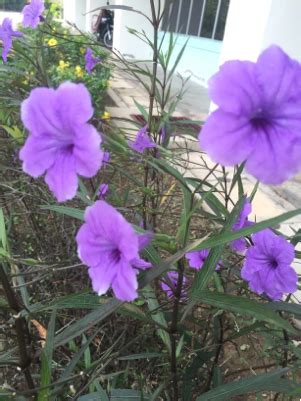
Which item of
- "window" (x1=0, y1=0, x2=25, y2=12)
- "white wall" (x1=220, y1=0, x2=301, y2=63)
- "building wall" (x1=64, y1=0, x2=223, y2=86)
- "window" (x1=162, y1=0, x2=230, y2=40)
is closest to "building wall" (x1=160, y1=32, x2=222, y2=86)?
"building wall" (x1=64, y1=0, x2=223, y2=86)

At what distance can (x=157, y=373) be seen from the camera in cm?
136

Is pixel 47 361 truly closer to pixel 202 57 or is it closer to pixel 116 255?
pixel 116 255

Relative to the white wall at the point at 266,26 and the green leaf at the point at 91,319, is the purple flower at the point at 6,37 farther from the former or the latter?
the white wall at the point at 266,26

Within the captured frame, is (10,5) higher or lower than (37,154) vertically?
lower

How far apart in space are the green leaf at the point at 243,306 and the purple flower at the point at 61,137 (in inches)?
12.0

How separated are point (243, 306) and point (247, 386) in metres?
0.28

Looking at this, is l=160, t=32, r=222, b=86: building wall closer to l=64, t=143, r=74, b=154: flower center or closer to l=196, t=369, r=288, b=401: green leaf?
l=196, t=369, r=288, b=401: green leaf

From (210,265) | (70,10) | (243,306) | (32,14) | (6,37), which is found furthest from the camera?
(70,10)

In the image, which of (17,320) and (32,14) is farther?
(32,14)

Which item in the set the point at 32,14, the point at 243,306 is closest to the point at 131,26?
the point at 32,14

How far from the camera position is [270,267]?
86 centimetres

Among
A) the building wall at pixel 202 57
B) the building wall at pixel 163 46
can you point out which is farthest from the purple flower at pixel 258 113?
the building wall at pixel 202 57

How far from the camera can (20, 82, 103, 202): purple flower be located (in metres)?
0.46

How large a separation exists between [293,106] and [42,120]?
0.97ft
